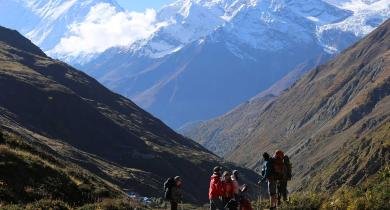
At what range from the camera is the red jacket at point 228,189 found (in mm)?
30188

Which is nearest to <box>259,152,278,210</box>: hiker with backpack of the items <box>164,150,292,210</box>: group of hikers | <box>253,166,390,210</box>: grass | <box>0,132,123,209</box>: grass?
<box>164,150,292,210</box>: group of hikers

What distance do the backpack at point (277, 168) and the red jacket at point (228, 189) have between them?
10.3ft

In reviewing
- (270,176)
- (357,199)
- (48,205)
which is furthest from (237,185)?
(48,205)

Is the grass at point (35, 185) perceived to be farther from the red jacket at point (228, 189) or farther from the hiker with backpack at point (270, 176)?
the hiker with backpack at point (270, 176)

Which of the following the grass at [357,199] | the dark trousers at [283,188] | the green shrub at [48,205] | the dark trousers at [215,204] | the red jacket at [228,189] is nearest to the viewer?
the grass at [357,199]

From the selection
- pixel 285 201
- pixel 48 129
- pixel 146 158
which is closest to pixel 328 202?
pixel 285 201

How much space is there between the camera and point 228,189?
30.3 metres

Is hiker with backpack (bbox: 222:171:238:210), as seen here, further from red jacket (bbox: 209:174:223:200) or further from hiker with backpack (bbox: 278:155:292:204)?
hiker with backpack (bbox: 278:155:292:204)

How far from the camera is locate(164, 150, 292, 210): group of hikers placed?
2961cm

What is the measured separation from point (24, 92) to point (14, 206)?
504ft

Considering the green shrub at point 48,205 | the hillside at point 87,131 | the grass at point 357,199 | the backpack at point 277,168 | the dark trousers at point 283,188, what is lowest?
the green shrub at point 48,205

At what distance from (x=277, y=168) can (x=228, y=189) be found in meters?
3.64

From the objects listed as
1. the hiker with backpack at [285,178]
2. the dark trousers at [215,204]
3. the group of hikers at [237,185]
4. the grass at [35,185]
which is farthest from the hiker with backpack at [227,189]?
the grass at [35,185]

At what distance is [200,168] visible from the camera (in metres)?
197
